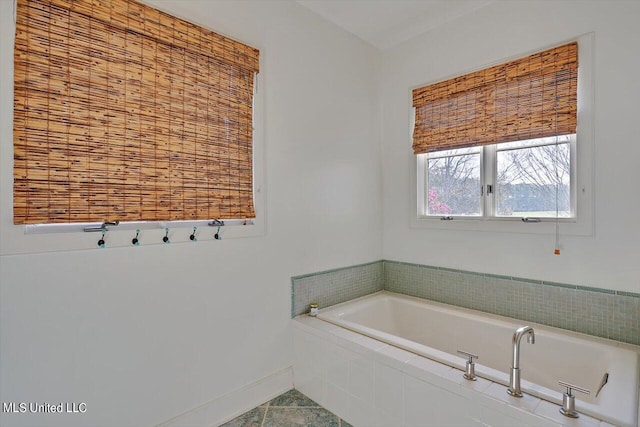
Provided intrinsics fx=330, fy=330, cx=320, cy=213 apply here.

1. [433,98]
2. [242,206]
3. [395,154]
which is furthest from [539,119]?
[242,206]

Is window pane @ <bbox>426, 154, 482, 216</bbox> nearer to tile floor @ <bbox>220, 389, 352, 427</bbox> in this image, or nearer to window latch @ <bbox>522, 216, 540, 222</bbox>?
window latch @ <bbox>522, 216, 540, 222</bbox>

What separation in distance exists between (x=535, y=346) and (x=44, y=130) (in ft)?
9.27

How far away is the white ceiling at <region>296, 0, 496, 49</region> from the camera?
7.90 ft

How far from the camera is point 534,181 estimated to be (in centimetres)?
224

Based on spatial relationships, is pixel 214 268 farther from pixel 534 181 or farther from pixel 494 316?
pixel 534 181

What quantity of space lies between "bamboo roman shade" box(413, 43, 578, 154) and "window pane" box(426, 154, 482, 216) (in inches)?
6.2

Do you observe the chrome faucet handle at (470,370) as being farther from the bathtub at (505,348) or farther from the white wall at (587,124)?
the white wall at (587,124)

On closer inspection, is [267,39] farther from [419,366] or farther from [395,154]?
[419,366]

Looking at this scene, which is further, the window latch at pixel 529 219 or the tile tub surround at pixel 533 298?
the window latch at pixel 529 219

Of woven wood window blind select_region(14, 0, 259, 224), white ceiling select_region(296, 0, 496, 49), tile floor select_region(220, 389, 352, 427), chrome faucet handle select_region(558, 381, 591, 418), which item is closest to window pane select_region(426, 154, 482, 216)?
white ceiling select_region(296, 0, 496, 49)

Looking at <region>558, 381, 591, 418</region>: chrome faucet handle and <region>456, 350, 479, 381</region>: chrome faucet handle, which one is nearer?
<region>558, 381, 591, 418</region>: chrome faucet handle

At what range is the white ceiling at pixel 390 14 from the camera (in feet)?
7.90

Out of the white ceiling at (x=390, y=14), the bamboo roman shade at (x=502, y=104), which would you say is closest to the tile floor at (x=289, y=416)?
the bamboo roman shade at (x=502, y=104)

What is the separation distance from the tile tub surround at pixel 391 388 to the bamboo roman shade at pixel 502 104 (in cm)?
161
